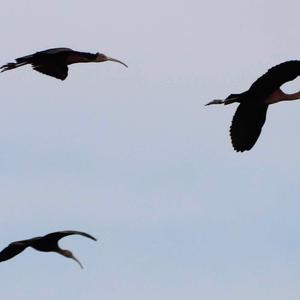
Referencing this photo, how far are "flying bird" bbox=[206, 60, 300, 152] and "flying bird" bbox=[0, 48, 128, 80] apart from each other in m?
3.64

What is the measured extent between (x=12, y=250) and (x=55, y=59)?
6020 mm

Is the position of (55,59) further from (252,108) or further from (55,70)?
(252,108)

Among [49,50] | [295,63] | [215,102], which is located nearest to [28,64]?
[49,50]

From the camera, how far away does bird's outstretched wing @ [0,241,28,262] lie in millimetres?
28344

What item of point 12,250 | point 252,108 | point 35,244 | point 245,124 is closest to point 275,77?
point 252,108

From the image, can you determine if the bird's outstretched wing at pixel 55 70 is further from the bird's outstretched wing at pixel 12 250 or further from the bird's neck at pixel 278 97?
the bird's outstretched wing at pixel 12 250

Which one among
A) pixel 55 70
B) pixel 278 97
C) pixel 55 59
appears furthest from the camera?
pixel 55 70

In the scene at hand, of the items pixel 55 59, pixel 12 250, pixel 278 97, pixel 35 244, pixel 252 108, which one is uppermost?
pixel 55 59

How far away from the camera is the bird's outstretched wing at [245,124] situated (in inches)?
1228

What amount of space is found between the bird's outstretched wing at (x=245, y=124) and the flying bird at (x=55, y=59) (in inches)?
162

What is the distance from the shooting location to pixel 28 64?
32344 mm

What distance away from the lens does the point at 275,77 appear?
1181 inches

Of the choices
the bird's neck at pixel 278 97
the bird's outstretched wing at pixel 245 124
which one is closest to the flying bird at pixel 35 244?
the bird's outstretched wing at pixel 245 124

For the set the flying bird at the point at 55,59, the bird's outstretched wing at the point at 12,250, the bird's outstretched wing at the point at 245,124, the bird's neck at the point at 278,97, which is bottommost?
the bird's outstretched wing at the point at 12,250
